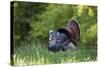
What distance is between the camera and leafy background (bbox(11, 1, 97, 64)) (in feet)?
6.50

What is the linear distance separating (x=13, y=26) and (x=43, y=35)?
34cm

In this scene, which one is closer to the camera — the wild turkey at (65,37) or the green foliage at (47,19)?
the green foliage at (47,19)

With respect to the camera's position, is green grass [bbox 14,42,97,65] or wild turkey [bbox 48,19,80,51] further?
wild turkey [bbox 48,19,80,51]

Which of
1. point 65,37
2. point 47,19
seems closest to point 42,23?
point 47,19

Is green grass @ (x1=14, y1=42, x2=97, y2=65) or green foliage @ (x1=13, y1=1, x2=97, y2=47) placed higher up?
green foliage @ (x1=13, y1=1, x2=97, y2=47)

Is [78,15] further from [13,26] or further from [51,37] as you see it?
[13,26]

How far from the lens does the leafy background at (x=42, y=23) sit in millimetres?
1980

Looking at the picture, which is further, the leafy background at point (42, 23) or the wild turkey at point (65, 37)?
the wild turkey at point (65, 37)

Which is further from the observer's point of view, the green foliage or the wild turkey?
the wild turkey

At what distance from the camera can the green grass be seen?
1.99 meters

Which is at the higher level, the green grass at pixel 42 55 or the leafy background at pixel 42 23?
the leafy background at pixel 42 23

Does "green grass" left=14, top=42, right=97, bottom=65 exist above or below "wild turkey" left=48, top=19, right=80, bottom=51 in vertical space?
below

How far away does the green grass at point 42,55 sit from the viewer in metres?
1.99
